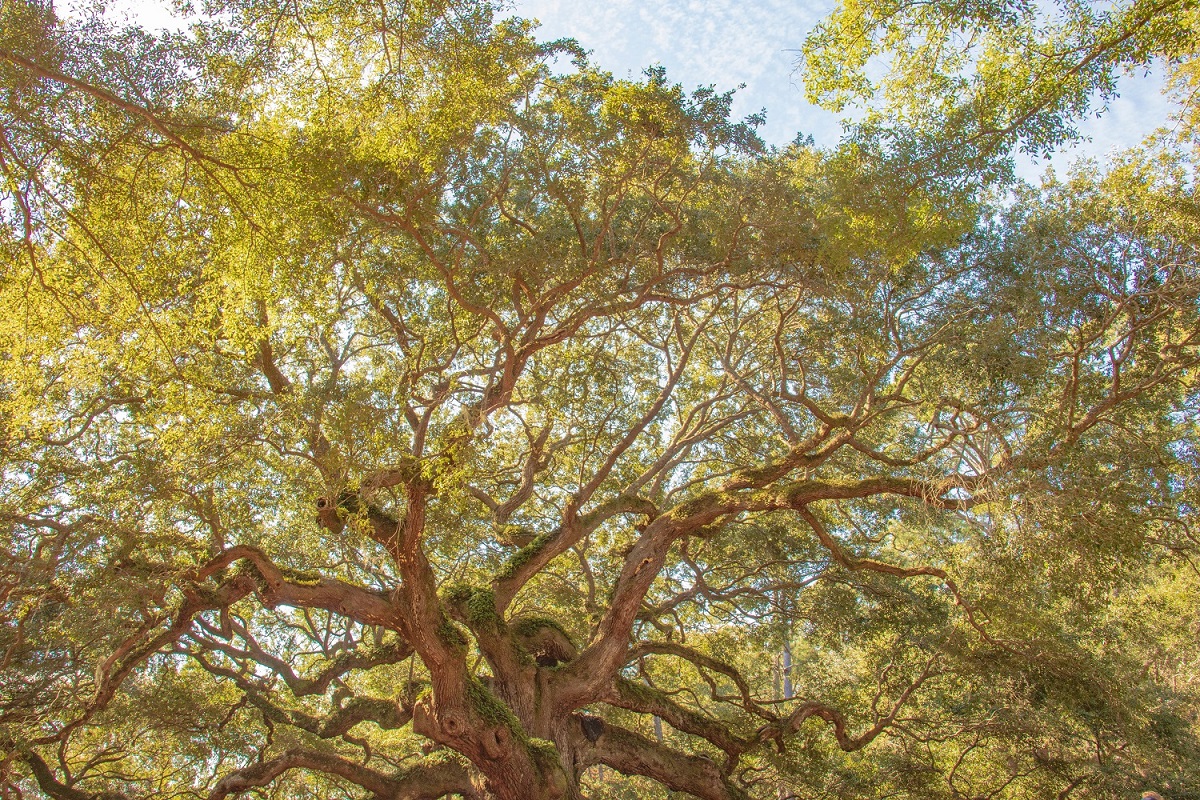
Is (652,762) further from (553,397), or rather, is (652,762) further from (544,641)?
(553,397)

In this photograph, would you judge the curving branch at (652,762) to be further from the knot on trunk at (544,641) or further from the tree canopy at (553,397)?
the knot on trunk at (544,641)

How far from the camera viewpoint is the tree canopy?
5535 millimetres

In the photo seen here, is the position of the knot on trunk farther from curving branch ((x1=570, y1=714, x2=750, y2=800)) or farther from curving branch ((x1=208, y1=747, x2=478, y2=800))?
curving branch ((x1=208, y1=747, x2=478, y2=800))

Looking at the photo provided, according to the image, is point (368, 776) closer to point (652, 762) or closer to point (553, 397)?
point (652, 762)

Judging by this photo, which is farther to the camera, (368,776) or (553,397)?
(553,397)

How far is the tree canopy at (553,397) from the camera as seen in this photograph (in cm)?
554

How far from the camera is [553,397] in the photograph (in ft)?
28.3

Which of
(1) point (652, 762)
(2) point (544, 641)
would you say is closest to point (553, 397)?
(2) point (544, 641)

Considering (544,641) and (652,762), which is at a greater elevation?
(544,641)

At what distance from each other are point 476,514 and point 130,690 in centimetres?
455

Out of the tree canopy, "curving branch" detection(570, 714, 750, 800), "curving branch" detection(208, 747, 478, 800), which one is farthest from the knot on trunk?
"curving branch" detection(208, 747, 478, 800)

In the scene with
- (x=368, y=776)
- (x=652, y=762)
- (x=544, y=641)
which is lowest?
(x=368, y=776)

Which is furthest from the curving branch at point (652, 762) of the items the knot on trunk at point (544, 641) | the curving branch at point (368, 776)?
the curving branch at point (368, 776)

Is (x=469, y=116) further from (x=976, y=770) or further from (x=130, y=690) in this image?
(x=976, y=770)
